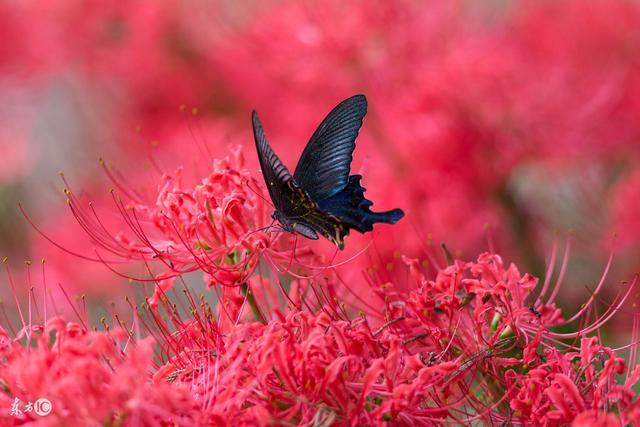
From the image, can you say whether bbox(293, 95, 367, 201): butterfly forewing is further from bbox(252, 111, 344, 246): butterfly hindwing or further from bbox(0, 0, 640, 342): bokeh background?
bbox(0, 0, 640, 342): bokeh background

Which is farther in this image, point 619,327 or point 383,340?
point 619,327

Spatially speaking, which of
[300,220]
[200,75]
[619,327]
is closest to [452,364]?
[300,220]

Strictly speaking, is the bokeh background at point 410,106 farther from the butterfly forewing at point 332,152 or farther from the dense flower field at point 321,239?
the butterfly forewing at point 332,152

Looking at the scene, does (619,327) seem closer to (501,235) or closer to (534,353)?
(501,235)

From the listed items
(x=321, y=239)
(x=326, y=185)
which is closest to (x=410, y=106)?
(x=321, y=239)

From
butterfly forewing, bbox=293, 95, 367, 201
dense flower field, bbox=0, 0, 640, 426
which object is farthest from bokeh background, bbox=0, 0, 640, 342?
butterfly forewing, bbox=293, 95, 367, 201

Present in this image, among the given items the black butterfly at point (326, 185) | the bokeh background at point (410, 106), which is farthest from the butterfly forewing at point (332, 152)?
the bokeh background at point (410, 106)
